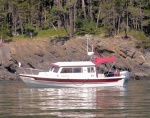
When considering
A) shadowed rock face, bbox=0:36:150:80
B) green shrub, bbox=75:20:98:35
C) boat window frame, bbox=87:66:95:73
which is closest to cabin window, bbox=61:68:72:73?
boat window frame, bbox=87:66:95:73

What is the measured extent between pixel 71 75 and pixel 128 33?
28.9 meters

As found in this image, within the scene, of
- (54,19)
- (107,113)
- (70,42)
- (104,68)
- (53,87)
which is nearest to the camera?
(107,113)

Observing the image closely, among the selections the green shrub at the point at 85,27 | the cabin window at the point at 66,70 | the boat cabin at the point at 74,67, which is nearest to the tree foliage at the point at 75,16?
the green shrub at the point at 85,27

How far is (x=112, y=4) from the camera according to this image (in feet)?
250

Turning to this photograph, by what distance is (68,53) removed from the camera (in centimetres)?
Result: 7119

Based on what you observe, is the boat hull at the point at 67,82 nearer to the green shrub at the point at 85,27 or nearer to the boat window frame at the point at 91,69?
the boat window frame at the point at 91,69

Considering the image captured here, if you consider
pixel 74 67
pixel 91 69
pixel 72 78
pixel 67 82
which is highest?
pixel 74 67

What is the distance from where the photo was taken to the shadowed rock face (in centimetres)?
7018

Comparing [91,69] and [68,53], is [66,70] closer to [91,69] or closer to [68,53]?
[91,69]

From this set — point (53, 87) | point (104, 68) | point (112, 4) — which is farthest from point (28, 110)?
point (112, 4)

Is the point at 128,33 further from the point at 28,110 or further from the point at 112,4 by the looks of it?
the point at 28,110

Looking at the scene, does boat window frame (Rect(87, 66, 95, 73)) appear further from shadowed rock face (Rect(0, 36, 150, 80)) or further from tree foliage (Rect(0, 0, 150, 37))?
tree foliage (Rect(0, 0, 150, 37))

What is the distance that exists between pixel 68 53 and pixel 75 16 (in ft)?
35.9

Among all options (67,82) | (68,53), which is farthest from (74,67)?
(68,53)
